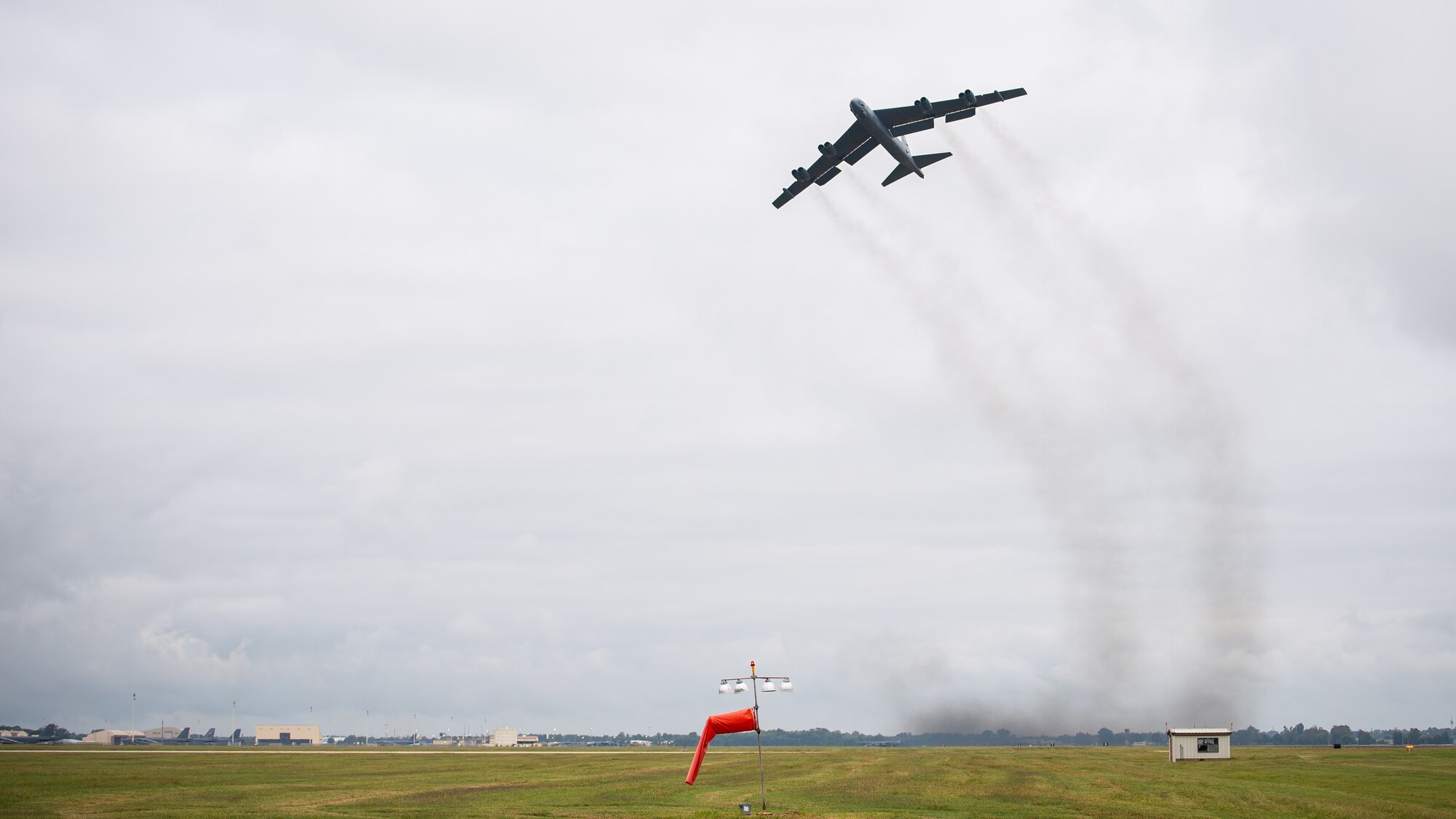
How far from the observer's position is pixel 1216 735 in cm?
8712

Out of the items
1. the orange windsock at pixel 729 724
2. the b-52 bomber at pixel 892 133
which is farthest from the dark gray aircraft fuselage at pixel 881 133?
the orange windsock at pixel 729 724

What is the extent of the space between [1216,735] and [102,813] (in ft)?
272

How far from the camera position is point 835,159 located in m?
75.6

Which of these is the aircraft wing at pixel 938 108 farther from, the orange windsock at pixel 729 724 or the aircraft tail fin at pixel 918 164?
the orange windsock at pixel 729 724

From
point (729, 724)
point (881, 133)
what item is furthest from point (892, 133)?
point (729, 724)

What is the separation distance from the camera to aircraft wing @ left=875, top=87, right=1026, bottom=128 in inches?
2717

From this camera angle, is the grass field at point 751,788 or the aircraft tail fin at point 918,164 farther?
the aircraft tail fin at point 918,164

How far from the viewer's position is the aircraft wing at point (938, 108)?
6900cm

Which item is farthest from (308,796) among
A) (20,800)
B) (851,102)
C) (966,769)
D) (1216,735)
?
(1216,735)

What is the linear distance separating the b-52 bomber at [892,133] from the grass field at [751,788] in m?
43.4

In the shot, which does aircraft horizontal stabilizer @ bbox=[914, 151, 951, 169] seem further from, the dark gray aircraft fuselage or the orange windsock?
the orange windsock

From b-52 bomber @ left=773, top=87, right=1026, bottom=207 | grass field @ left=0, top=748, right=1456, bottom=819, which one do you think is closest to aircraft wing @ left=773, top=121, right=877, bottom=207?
b-52 bomber @ left=773, top=87, right=1026, bottom=207

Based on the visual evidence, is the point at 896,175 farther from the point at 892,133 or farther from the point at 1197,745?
the point at 1197,745

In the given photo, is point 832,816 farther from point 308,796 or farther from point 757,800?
point 308,796
